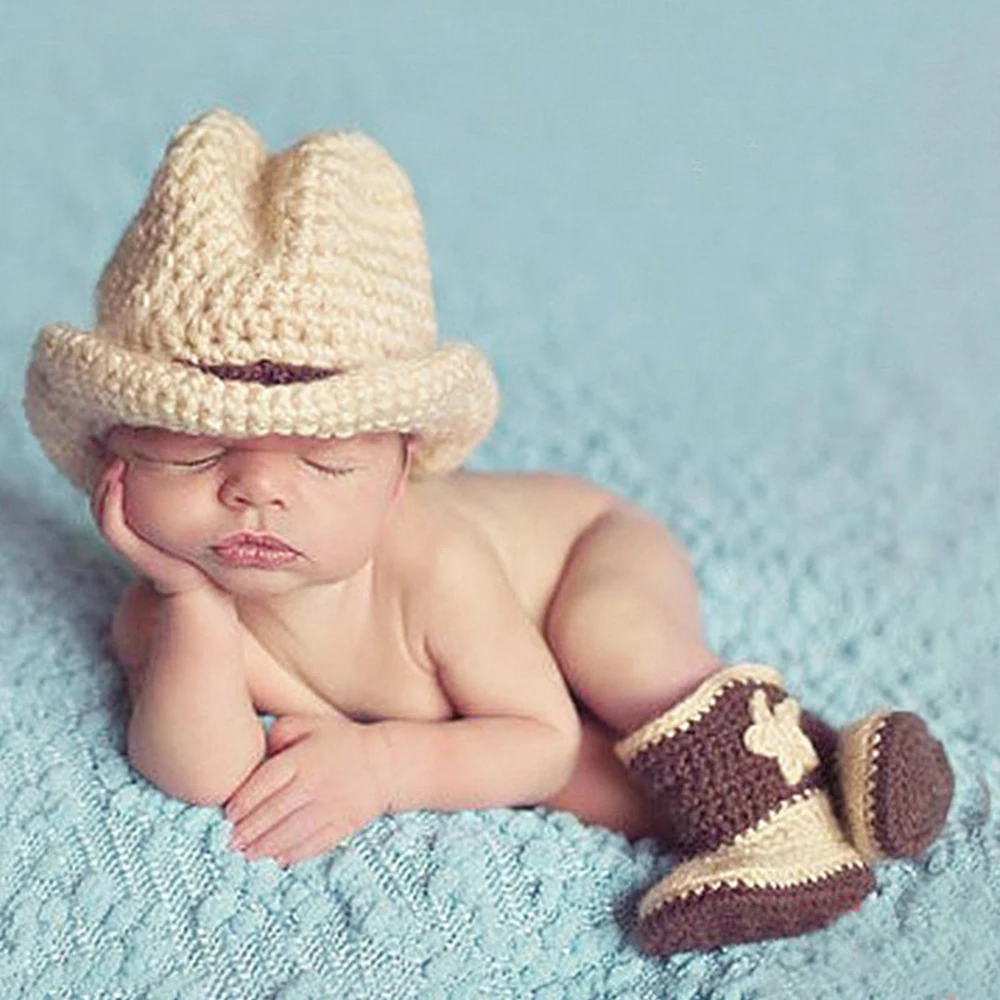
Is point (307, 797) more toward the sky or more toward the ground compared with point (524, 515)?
more toward the ground

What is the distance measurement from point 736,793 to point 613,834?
10 centimetres

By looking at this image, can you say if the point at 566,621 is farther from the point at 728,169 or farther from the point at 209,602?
the point at 728,169

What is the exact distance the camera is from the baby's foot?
4.76 feet

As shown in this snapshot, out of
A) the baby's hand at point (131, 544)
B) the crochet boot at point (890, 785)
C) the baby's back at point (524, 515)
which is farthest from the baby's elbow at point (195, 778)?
the crochet boot at point (890, 785)

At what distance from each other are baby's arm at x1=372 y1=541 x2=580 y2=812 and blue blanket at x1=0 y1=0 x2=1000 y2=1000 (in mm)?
25

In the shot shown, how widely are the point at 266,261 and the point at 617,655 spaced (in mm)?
387

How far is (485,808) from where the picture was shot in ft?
4.86

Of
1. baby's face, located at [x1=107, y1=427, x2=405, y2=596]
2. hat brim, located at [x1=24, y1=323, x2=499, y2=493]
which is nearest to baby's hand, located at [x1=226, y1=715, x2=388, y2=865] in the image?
baby's face, located at [x1=107, y1=427, x2=405, y2=596]

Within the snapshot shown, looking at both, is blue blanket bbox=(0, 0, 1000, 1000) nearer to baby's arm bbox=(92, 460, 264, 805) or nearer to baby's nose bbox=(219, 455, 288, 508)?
baby's arm bbox=(92, 460, 264, 805)

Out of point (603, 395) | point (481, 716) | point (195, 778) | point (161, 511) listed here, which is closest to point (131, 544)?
point (161, 511)

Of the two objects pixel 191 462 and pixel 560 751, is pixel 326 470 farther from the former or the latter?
pixel 560 751

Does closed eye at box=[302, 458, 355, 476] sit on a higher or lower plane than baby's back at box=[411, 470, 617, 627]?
higher

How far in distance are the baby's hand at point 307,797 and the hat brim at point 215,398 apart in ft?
0.70

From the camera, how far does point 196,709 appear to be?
1.42 metres
